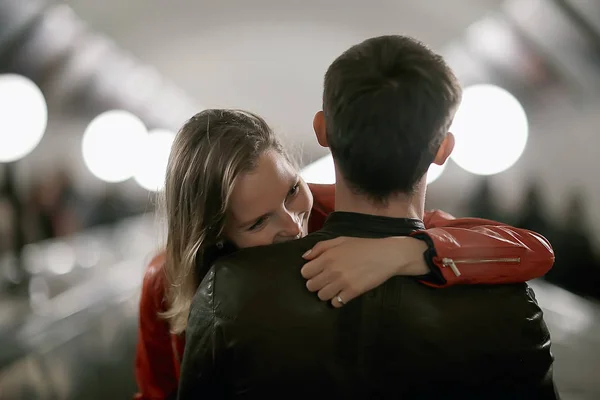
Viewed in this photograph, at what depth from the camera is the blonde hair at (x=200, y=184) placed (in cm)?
163

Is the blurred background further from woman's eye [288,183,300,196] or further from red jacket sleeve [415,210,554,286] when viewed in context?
red jacket sleeve [415,210,554,286]

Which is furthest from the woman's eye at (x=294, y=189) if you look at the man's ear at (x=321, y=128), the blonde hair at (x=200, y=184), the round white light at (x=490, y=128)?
the round white light at (x=490, y=128)

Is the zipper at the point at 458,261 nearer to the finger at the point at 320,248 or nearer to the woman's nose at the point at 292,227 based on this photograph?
the finger at the point at 320,248

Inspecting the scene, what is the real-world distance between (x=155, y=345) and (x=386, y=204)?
1077 millimetres

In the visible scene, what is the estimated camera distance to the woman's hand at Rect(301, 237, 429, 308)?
1.15m

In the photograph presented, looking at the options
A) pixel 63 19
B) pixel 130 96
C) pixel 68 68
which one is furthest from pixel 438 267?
pixel 130 96

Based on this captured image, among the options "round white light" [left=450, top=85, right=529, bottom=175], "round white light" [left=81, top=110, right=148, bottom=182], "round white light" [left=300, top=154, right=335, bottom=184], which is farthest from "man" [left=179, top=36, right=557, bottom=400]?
"round white light" [left=81, top=110, right=148, bottom=182]

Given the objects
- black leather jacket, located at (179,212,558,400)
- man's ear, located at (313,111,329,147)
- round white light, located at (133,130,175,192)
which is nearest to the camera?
black leather jacket, located at (179,212,558,400)

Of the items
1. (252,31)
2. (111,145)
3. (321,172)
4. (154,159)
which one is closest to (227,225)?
(321,172)

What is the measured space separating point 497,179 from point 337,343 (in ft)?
25.3

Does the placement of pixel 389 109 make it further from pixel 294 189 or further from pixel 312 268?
pixel 294 189

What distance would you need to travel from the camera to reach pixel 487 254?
4.14 feet

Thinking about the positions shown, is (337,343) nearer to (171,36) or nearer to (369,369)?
(369,369)

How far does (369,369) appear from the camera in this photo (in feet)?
3.72
